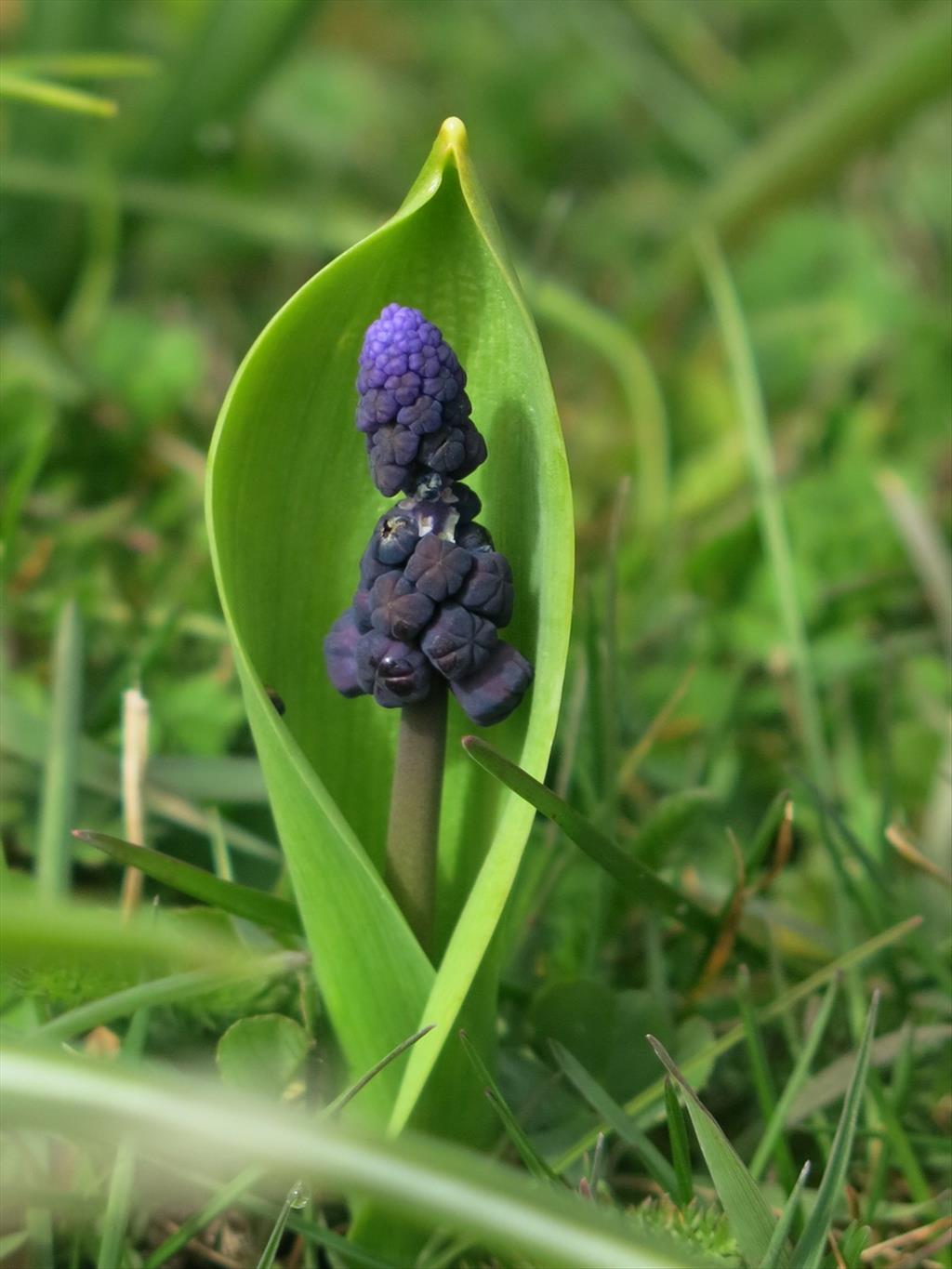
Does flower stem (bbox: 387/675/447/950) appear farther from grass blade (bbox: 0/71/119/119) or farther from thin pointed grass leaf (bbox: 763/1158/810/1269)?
grass blade (bbox: 0/71/119/119)

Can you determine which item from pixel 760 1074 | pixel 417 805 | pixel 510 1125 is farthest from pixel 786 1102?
pixel 417 805

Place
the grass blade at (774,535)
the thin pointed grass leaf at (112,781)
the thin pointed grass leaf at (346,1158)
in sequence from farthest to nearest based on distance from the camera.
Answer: the grass blade at (774,535) → the thin pointed grass leaf at (112,781) → the thin pointed grass leaf at (346,1158)

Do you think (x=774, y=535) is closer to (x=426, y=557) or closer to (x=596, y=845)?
(x=596, y=845)

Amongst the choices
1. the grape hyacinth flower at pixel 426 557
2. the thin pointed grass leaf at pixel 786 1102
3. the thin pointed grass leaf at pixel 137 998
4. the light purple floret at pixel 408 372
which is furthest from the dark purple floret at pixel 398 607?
the thin pointed grass leaf at pixel 786 1102

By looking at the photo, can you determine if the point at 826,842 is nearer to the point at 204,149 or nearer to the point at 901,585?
the point at 901,585

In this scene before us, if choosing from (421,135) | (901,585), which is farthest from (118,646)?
(421,135)

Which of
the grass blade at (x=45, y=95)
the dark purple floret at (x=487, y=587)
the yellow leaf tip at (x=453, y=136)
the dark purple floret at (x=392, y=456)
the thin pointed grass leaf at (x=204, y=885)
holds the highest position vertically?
the grass blade at (x=45, y=95)

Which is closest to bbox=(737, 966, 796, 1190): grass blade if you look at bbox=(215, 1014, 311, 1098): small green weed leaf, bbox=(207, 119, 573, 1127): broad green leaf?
bbox=(207, 119, 573, 1127): broad green leaf

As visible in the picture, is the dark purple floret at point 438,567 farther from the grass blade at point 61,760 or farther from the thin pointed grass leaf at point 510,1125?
the grass blade at point 61,760
